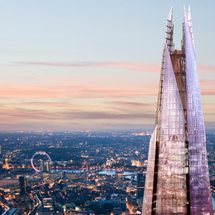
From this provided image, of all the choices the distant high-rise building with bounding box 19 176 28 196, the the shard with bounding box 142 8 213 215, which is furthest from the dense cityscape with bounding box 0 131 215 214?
the the shard with bounding box 142 8 213 215

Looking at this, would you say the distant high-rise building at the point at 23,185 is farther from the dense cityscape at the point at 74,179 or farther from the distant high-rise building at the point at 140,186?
the distant high-rise building at the point at 140,186

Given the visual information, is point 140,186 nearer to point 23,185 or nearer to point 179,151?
point 23,185

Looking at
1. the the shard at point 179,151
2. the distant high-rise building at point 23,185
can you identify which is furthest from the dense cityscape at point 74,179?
the the shard at point 179,151

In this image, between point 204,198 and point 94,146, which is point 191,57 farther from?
point 94,146

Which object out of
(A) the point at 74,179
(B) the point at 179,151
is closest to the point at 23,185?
(A) the point at 74,179

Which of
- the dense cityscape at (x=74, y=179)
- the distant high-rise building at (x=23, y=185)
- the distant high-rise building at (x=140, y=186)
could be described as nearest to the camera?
the dense cityscape at (x=74, y=179)

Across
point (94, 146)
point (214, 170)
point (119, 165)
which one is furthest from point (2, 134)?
point (214, 170)

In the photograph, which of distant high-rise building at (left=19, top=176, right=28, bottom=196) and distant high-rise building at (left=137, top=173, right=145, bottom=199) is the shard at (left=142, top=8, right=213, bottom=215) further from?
distant high-rise building at (left=19, top=176, right=28, bottom=196)
